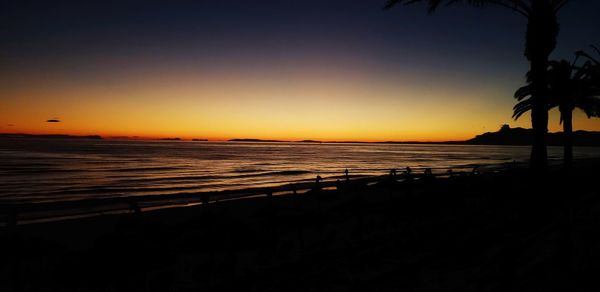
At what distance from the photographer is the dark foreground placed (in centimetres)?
660

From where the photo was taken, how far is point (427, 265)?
25.3 feet

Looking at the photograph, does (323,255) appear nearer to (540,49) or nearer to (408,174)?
(540,49)

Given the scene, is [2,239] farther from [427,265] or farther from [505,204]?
[505,204]

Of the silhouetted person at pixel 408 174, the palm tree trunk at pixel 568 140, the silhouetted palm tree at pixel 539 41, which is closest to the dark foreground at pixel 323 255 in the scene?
the silhouetted palm tree at pixel 539 41

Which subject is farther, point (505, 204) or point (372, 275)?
point (505, 204)

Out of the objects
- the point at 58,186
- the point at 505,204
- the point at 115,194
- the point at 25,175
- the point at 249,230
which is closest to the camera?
the point at 249,230

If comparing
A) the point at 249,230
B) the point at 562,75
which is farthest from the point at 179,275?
the point at 562,75

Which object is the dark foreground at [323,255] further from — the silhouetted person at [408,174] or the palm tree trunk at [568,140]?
the palm tree trunk at [568,140]

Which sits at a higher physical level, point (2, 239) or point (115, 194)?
point (2, 239)

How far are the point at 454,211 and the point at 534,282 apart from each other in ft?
27.1

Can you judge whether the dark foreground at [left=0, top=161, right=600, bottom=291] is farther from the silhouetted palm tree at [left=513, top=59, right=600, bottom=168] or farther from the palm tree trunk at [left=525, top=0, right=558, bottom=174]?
the silhouetted palm tree at [left=513, top=59, right=600, bottom=168]

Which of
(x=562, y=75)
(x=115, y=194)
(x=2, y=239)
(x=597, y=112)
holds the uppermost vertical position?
(x=562, y=75)

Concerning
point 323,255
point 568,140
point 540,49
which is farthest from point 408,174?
point 568,140

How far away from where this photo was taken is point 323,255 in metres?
8.86
